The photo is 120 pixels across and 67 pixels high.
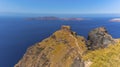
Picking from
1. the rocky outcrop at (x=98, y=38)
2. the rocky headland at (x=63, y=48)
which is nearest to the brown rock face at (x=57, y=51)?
the rocky headland at (x=63, y=48)

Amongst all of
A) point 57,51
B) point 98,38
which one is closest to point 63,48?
point 57,51

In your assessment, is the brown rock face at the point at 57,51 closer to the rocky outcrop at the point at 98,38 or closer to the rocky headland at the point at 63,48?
the rocky headland at the point at 63,48

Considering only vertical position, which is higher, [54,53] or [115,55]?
[115,55]

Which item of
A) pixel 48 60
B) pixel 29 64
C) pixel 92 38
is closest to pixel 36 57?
pixel 29 64

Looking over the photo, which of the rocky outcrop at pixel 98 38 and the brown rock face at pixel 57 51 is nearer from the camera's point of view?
the brown rock face at pixel 57 51

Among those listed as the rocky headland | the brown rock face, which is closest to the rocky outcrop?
the rocky headland

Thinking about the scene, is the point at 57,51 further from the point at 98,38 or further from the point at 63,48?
the point at 98,38

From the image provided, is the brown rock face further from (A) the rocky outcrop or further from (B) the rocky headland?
(A) the rocky outcrop

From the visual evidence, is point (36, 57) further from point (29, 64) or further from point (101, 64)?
point (101, 64)

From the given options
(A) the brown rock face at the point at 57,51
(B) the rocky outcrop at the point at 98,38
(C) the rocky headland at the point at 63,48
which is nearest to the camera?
(C) the rocky headland at the point at 63,48
